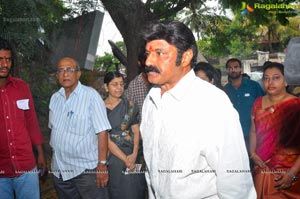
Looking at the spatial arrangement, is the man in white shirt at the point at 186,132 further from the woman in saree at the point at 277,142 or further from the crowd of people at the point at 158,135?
the woman in saree at the point at 277,142

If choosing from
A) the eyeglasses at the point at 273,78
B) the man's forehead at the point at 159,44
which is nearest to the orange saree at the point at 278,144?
the eyeglasses at the point at 273,78

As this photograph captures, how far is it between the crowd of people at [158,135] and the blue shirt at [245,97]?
2.19 ft

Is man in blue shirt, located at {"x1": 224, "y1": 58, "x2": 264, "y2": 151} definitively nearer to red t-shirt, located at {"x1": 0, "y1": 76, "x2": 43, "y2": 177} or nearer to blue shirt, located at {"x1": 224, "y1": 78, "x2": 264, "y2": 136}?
blue shirt, located at {"x1": 224, "y1": 78, "x2": 264, "y2": 136}

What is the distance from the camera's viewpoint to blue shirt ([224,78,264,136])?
400 cm

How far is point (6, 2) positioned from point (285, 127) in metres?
2.96

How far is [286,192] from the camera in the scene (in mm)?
2578

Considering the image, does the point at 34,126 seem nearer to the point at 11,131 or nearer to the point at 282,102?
the point at 11,131

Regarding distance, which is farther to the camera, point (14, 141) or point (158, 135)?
point (14, 141)

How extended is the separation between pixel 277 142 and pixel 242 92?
5.35ft

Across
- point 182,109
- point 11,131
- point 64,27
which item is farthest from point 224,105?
point 64,27

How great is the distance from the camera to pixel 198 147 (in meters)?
1.48

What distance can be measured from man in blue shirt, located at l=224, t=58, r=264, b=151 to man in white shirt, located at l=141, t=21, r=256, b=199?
98.6 inches

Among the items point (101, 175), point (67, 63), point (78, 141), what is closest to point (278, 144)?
point (101, 175)

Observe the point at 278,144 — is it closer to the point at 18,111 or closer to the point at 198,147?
the point at 198,147
